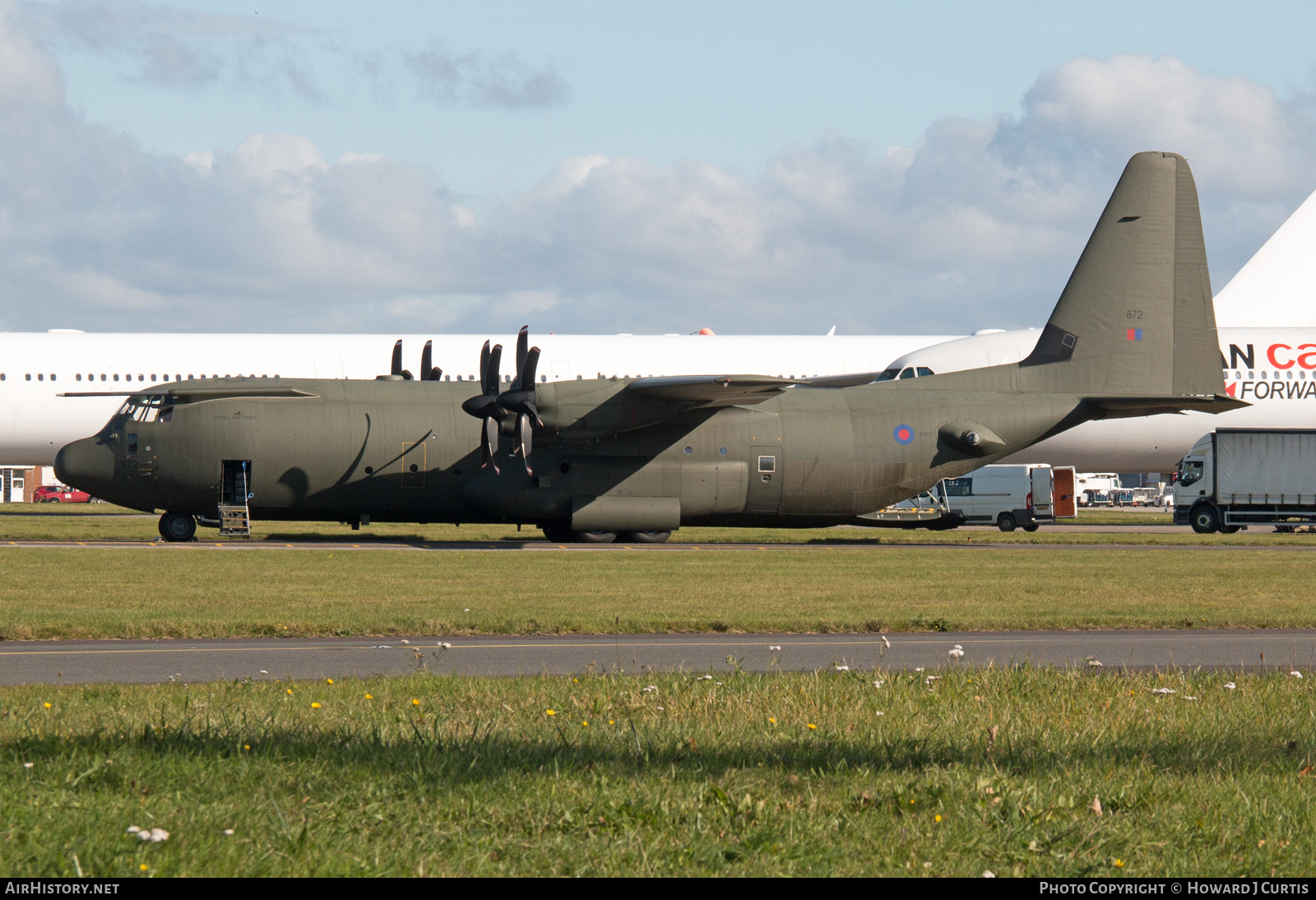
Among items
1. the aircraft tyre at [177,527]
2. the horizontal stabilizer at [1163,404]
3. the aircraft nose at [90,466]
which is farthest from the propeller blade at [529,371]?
the horizontal stabilizer at [1163,404]

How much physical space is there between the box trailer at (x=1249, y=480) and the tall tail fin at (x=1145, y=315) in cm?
1130

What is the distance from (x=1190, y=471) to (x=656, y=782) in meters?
48.0

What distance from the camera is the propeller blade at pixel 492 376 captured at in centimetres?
3459

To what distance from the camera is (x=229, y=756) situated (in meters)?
8.02

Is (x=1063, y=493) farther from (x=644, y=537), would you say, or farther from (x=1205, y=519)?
(x=644, y=537)

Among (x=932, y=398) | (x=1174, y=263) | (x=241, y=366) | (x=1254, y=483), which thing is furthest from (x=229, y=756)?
(x=1254, y=483)

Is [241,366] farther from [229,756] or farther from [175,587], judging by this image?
[229,756]

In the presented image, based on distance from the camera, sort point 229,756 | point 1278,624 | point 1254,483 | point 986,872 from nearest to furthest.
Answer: point 986,872, point 229,756, point 1278,624, point 1254,483

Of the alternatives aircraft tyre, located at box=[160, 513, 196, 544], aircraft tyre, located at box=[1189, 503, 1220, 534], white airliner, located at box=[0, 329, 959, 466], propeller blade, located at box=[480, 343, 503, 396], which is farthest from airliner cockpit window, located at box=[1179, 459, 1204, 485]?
aircraft tyre, located at box=[160, 513, 196, 544]

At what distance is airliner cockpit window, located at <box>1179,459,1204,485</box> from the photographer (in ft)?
164

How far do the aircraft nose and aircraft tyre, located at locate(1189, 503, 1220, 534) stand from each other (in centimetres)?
4063

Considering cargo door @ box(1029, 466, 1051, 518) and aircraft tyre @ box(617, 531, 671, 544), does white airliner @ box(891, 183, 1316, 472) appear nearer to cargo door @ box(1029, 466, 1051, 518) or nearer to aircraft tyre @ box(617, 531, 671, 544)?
cargo door @ box(1029, 466, 1051, 518)
